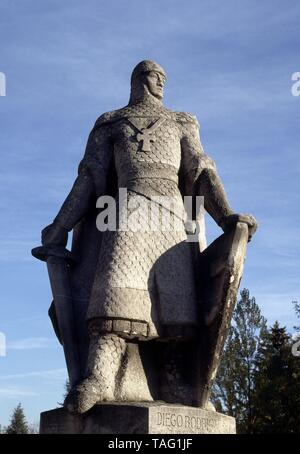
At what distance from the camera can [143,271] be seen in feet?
23.8

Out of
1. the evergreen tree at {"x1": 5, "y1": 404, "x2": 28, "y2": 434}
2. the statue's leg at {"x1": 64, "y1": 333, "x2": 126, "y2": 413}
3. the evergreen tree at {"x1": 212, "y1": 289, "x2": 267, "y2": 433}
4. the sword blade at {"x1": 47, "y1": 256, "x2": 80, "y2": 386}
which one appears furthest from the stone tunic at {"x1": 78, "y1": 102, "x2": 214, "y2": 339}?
the evergreen tree at {"x1": 5, "y1": 404, "x2": 28, "y2": 434}

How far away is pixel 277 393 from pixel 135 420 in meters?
26.5

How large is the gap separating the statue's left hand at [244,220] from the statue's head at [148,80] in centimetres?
193

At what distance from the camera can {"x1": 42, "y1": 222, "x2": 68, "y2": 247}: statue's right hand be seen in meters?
7.82

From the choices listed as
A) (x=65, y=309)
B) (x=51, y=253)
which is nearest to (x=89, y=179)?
(x=51, y=253)

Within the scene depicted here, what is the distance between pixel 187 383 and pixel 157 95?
10.7 ft

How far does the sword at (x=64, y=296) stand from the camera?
7.41 m

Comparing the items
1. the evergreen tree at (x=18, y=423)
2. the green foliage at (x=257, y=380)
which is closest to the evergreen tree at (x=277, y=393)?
the green foliage at (x=257, y=380)

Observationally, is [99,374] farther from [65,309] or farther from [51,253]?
[51,253]

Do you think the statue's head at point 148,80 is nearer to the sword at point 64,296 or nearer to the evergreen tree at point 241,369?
the sword at point 64,296

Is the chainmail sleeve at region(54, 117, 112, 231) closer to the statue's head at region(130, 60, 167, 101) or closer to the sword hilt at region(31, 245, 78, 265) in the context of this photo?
the sword hilt at region(31, 245, 78, 265)
